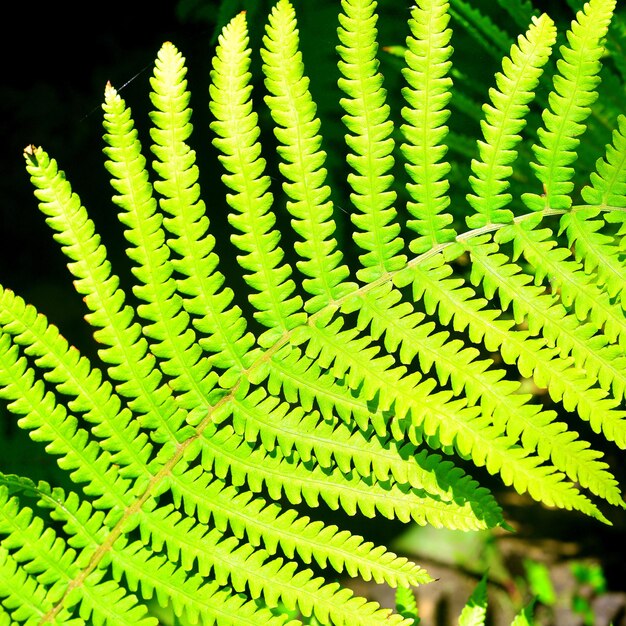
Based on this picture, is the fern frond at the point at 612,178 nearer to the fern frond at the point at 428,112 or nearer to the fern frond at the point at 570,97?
the fern frond at the point at 570,97

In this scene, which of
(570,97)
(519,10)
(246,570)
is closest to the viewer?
(570,97)

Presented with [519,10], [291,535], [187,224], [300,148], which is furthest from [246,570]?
[519,10]

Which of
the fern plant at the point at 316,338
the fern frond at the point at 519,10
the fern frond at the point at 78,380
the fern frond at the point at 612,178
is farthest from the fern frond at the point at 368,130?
the fern frond at the point at 519,10

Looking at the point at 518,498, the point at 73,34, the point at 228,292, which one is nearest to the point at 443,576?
the point at 518,498

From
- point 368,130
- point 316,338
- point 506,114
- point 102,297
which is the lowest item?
point 102,297

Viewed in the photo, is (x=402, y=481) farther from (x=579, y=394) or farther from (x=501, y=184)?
(x=501, y=184)

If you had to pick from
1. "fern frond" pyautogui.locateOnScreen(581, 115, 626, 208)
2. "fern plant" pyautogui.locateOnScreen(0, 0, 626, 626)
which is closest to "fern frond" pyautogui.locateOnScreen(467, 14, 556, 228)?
"fern plant" pyautogui.locateOnScreen(0, 0, 626, 626)

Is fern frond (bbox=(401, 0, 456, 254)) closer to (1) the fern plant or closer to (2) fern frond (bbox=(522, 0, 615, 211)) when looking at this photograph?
(1) the fern plant

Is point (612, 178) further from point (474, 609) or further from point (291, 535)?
point (474, 609)

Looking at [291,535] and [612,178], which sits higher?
[612,178]
